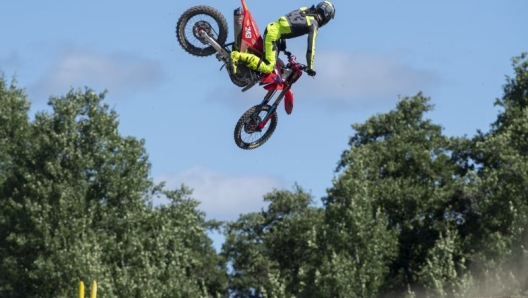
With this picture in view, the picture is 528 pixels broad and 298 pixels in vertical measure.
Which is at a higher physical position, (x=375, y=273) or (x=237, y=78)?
(x=375, y=273)

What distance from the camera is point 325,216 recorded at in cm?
5878

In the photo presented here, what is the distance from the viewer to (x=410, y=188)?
205ft

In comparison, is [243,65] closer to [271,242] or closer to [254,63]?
[254,63]

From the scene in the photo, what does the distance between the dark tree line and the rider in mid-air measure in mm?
28696

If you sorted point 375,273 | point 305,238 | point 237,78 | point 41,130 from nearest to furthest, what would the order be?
1. point 237,78
2. point 375,273
3. point 41,130
4. point 305,238

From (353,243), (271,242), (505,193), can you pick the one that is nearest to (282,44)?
(353,243)

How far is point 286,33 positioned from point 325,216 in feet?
112

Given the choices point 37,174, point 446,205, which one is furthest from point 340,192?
point 37,174

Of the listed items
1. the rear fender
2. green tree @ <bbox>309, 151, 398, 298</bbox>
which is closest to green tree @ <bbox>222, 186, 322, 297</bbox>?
green tree @ <bbox>309, 151, 398, 298</bbox>

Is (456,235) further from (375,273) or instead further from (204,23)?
(204,23)

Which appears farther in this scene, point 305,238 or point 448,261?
point 305,238

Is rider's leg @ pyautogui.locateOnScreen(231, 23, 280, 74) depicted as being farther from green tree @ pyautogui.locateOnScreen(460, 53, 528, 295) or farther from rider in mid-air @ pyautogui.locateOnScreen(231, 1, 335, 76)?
green tree @ pyautogui.locateOnScreen(460, 53, 528, 295)

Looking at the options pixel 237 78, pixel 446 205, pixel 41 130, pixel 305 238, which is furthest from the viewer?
pixel 305 238

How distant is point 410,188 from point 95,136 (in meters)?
15.0
